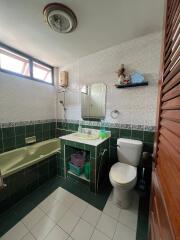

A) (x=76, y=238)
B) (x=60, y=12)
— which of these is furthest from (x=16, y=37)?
(x=76, y=238)

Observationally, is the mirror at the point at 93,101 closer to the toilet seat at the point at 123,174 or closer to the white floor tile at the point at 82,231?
the toilet seat at the point at 123,174

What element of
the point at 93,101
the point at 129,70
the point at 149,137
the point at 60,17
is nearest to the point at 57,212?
the point at 149,137

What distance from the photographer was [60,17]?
52.6 inches

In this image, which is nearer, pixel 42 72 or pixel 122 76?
pixel 122 76

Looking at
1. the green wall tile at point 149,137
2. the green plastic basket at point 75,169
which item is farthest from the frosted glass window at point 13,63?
the green wall tile at point 149,137

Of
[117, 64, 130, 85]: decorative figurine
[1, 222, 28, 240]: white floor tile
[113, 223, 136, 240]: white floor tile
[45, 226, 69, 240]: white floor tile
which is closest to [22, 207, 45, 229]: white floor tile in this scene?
[1, 222, 28, 240]: white floor tile

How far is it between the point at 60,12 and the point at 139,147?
2.05 meters

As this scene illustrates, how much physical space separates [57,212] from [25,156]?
125 centimetres

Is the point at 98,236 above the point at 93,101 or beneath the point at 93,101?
beneath

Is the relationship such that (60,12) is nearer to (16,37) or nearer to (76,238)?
(16,37)

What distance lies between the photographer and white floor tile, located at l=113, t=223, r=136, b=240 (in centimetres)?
117

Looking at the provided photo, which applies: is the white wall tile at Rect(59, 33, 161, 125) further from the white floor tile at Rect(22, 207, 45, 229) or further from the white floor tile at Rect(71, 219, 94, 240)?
the white floor tile at Rect(22, 207, 45, 229)

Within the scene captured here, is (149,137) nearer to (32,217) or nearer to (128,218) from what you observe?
(128,218)

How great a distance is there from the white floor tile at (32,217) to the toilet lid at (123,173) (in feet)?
3.49
